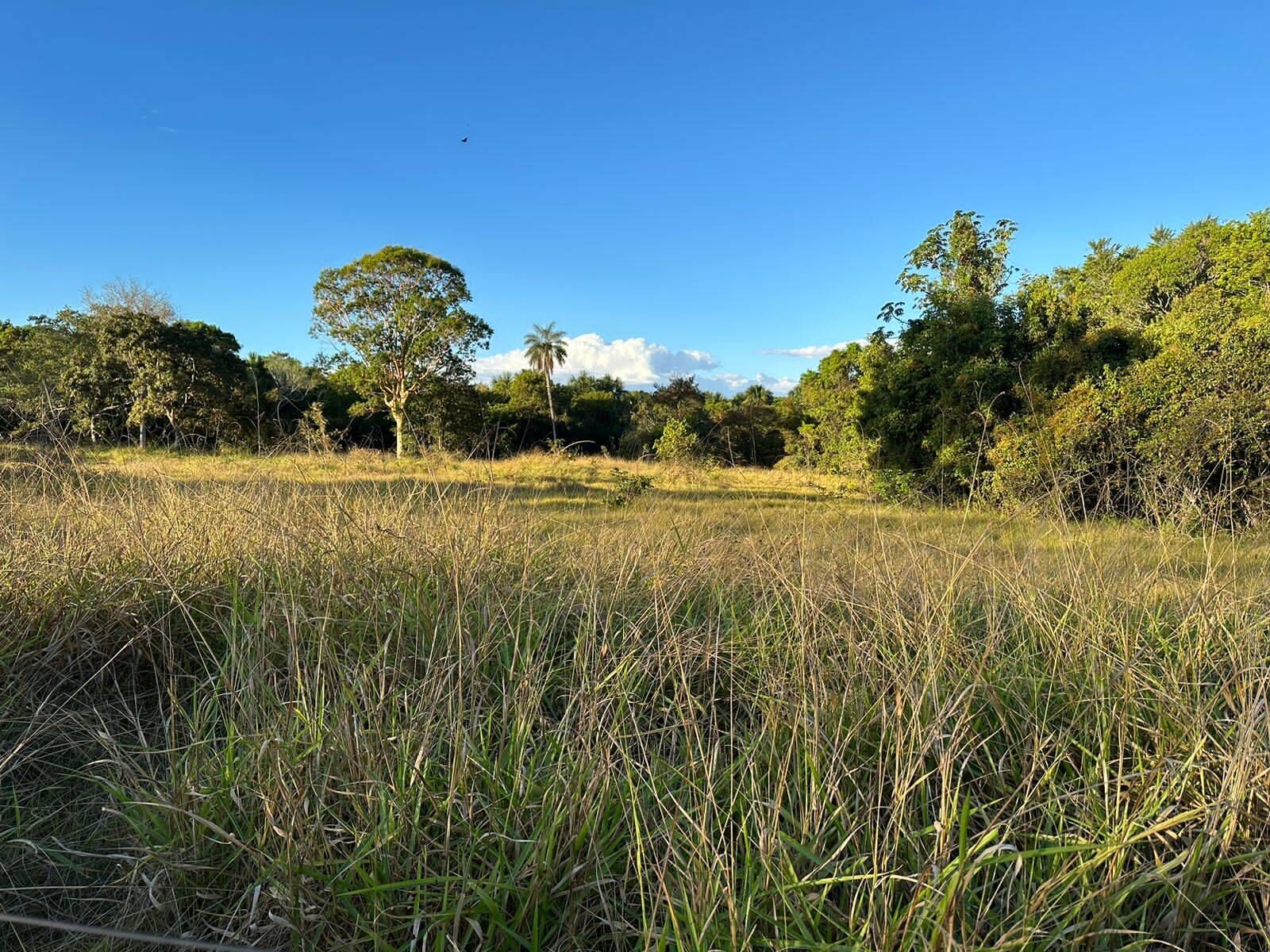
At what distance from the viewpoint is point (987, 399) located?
33.4 feet

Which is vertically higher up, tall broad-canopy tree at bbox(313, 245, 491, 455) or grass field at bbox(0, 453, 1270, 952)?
tall broad-canopy tree at bbox(313, 245, 491, 455)

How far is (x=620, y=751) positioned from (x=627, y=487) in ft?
17.4

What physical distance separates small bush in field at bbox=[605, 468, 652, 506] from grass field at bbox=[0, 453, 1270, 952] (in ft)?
10.3

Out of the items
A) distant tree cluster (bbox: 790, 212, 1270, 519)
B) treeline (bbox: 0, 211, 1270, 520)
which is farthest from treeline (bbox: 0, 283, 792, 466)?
distant tree cluster (bbox: 790, 212, 1270, 519)

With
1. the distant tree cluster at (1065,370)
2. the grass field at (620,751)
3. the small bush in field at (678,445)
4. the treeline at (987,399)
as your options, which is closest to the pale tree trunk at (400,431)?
the treeline at (987,399)

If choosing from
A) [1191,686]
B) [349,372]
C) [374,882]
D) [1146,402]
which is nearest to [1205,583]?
[1191,686]

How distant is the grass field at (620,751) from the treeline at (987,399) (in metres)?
0.87

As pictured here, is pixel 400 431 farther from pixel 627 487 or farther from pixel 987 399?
pixel 987 399

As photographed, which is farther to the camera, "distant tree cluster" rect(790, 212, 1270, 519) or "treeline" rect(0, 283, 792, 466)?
"distant tree cluster" rect(790, 212, 1270, 519)

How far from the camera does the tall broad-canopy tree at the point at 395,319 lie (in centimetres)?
2367

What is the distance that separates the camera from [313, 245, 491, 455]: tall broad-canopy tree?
2367cm

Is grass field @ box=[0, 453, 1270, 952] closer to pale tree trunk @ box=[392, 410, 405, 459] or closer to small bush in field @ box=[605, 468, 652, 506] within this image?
pale tree trunk @ box=[392, 410, 405, 459]

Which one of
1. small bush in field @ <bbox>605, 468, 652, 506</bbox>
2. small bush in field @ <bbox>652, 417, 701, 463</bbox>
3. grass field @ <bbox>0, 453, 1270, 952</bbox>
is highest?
small bush in field @ <bbox>652, 417, 701, 463</bbox>

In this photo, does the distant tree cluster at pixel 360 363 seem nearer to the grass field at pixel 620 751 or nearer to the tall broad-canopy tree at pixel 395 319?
the tall broad-canopy tree at pixel 395 319
